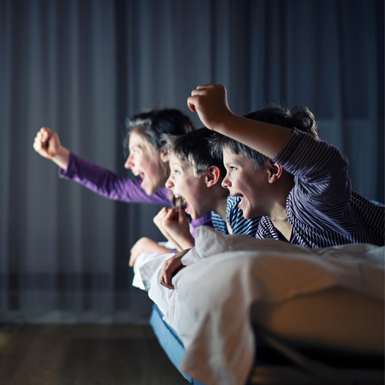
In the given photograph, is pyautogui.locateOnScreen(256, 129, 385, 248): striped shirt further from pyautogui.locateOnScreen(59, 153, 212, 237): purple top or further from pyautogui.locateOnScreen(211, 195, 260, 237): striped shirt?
pyautogui.locateOnScreen(59, 153, 212, 237): purple top

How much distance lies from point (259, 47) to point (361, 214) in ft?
5.65

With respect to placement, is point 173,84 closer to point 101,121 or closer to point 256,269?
point 101,121

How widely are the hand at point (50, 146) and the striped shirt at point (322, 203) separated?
1073 mm

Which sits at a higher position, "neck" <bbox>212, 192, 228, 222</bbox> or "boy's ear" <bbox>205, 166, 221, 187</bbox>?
"boy's ear" <bbox>205, 166, 221, 187</bbox>

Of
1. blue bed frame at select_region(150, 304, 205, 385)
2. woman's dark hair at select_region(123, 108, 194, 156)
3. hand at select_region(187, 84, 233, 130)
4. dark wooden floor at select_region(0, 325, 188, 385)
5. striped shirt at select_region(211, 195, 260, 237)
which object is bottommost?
dark wooden floor at select_region(0, 325, 188, 385)

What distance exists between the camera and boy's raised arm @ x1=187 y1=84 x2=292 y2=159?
0.57 m

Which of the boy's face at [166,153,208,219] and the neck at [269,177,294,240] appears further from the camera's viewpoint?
the boy's face at [166,153,208,219]

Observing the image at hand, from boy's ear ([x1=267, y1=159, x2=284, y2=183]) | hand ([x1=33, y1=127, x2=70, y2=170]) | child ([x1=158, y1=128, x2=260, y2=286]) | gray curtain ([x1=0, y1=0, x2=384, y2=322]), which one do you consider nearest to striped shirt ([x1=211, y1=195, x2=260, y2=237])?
child ([x1=158, y1=128, x2=260, y2=286])

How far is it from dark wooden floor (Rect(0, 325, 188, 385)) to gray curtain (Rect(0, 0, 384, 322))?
0.26m

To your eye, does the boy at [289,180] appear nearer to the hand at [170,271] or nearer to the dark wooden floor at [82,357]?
the hand at [170,271]

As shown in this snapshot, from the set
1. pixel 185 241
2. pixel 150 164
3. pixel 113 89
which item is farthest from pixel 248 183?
pixel 113 89

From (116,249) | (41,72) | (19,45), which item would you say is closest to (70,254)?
(116,249)

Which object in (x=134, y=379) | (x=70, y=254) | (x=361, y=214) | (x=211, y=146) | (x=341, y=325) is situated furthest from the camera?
(x=70, y=254)

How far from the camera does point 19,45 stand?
7.28 ft
